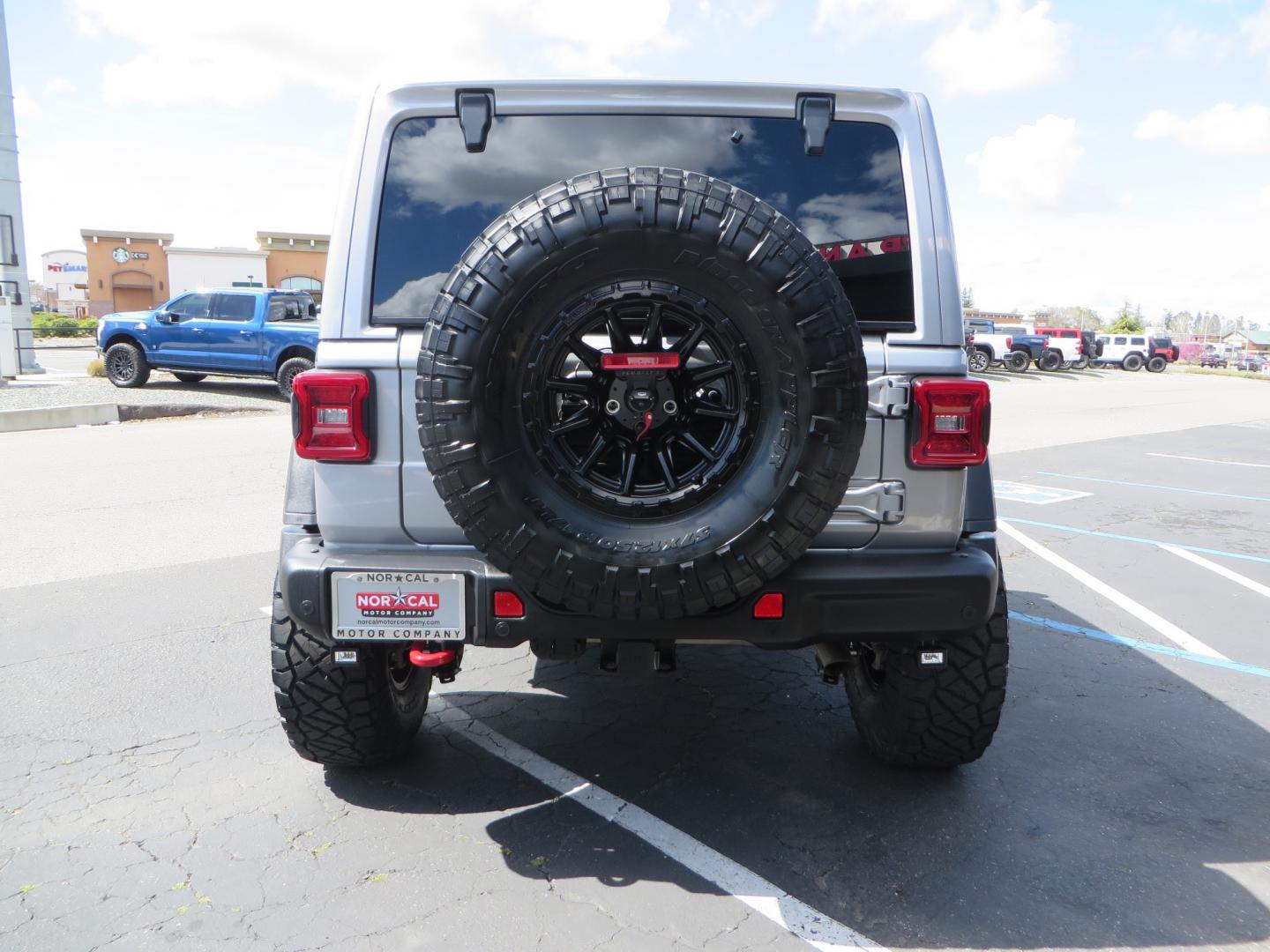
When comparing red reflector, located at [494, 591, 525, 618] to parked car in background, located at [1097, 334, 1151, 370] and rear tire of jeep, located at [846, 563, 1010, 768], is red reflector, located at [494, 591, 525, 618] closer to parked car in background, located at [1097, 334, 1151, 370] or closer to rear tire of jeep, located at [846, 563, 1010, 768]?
rear tire of jeep, located at [846, 563, 1010, 768]

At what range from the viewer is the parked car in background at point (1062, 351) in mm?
41188

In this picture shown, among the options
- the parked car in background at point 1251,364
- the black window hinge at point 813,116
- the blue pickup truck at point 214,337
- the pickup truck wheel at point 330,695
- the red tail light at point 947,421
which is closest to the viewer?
the red tail light at point 947,421

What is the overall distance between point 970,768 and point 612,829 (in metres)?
1.38

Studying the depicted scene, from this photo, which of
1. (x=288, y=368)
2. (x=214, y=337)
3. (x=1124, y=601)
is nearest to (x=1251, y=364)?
(x=288, y=368)

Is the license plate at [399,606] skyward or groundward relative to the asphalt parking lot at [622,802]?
skyward

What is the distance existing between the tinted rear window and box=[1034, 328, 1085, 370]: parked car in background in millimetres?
→ 41509

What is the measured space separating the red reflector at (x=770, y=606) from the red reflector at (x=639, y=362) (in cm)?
67

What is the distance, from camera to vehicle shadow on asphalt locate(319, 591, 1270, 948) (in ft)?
8.78

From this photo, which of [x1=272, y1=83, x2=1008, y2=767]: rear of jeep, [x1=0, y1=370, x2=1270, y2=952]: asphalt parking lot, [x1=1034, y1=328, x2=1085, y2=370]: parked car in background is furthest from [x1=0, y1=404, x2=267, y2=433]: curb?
[x1=1034, y1=328, x2=1085, y2=370]: parked car in background

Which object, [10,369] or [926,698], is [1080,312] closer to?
[10,369]

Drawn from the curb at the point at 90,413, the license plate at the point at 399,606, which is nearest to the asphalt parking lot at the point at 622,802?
the license plate at the point at 399,606

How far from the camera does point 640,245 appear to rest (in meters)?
2.40

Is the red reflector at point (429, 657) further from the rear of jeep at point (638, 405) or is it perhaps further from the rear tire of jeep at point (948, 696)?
the rear tire of jeep at point (948, 696)

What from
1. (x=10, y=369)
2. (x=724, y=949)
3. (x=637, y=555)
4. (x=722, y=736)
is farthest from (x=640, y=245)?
(x=10, y=369)
